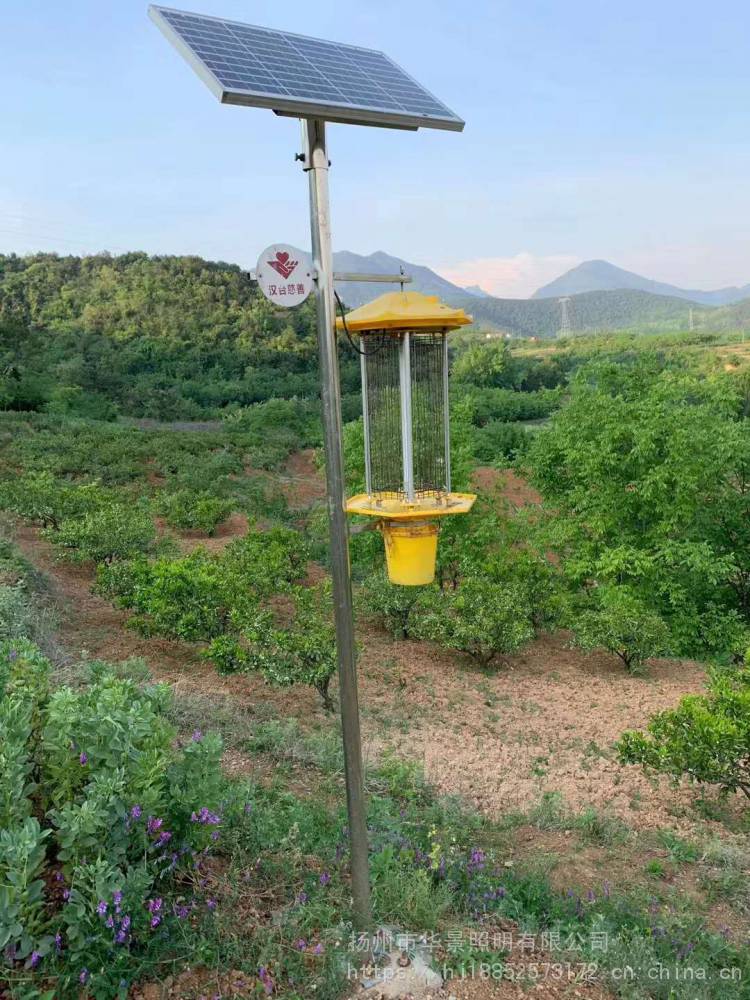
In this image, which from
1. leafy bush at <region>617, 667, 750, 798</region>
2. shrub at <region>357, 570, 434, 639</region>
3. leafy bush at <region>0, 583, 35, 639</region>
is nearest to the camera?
leafy bush at <region>617, 667, 750, 798</region>

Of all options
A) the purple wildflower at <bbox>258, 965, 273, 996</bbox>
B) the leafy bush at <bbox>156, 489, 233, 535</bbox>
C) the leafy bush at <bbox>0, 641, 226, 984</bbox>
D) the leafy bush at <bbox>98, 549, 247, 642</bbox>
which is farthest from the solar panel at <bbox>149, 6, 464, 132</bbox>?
the leafy bush at <bbox>156, 489, 233, 535</bbox>

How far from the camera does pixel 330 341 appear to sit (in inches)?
89.4

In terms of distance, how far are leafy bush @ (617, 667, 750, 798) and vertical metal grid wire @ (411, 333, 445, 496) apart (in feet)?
7.07

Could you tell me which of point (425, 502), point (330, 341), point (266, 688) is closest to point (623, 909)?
point (425, 502)

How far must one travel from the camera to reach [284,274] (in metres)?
2.18

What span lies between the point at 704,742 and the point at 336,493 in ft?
9.44

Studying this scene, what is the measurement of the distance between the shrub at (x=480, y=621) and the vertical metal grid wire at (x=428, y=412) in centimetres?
401

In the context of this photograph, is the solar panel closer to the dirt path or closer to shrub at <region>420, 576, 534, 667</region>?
the dirt path

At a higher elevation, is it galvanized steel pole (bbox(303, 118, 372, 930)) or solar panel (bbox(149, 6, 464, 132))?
solar panel (bbox(149, 6, 464, 132))

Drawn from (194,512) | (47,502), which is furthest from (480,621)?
(47,502)

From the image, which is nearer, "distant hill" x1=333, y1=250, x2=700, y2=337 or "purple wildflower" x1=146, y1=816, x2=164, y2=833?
"purple wildflower" x1=146, y1=816, x2=164, y2=833

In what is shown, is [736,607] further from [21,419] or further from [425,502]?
[21,419]

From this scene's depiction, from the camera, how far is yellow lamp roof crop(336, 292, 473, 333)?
2691 mm

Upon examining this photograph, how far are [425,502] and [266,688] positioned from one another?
3.61 metres
